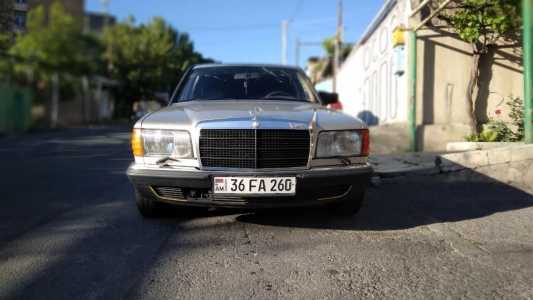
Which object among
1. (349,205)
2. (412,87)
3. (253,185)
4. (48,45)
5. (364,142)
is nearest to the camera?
(253,185)

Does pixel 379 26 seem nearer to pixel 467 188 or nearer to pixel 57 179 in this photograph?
pixel 467 188

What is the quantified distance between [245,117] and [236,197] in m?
0.65

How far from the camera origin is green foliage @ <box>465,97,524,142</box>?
8.02m

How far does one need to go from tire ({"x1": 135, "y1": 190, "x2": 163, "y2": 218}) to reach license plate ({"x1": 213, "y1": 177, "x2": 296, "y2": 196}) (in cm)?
86

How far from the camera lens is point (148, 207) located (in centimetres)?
455

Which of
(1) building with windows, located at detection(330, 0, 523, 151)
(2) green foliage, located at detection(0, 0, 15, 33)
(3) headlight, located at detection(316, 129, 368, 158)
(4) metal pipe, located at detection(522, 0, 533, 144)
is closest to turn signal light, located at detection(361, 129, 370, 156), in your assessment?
(3) headlight, located at detection(316, 129, 368, 158)

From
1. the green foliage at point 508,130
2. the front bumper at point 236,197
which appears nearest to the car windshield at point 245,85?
the front bumper at point 236,197

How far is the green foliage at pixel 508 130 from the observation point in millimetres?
8016

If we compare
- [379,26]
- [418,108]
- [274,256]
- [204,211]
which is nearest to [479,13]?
[418,108]

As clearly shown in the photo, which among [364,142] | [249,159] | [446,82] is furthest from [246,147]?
[446,82]

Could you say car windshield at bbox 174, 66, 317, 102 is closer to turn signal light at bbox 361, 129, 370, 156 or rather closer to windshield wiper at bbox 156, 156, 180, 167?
turn signal light at bbox 361, 129, 370, 156

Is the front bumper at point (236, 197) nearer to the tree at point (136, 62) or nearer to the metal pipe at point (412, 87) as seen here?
the metal pipe at point (412, 87)

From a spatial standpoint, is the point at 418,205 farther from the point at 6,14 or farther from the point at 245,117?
the point at 6,14

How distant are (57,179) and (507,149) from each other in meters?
5.89
